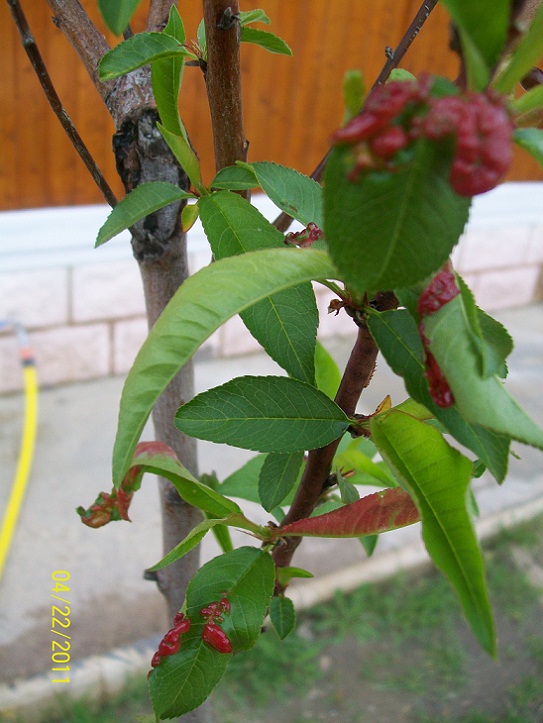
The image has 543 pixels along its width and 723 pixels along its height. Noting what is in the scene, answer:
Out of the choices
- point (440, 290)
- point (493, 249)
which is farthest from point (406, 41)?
point (493, 249)

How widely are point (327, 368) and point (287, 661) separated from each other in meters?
0.91

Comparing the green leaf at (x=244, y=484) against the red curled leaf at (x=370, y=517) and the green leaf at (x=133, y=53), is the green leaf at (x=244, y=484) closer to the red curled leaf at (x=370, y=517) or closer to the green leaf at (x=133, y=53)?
the red curled leaf at (x=370, y=517)

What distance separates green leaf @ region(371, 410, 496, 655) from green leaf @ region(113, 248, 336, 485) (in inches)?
3.9

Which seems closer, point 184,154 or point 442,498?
point 442,498

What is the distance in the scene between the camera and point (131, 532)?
1652 mm

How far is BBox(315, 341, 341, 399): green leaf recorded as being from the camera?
67 centimetres

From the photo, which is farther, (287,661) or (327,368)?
(287,661)

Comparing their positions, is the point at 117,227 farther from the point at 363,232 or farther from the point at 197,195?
the point at 363,232

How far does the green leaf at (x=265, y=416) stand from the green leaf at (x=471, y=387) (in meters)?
0.15

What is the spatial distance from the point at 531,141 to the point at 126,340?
185 centimetres

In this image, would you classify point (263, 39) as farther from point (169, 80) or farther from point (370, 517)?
point (370, 517)

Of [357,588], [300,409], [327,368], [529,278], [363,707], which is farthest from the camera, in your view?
[529,278]

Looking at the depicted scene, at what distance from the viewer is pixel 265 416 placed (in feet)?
1.44

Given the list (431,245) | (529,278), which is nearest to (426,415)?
(431,245)
